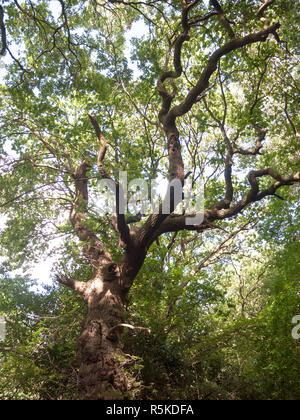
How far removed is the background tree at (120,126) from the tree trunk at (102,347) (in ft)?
0.06

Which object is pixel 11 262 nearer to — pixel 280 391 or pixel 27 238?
pixel 27 238

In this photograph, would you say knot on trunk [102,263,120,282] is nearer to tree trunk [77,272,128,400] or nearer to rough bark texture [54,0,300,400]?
rough bark texture [54,0,300,400]

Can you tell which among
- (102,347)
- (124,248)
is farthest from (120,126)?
(102,347)

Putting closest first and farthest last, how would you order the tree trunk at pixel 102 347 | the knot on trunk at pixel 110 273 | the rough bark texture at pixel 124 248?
the tree trunk at pixel 102 347 → the rough bark texture at pixel 124 248 → the knot on trunk at pixel 110 273

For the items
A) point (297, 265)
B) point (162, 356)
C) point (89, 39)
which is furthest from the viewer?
point (89, 39)

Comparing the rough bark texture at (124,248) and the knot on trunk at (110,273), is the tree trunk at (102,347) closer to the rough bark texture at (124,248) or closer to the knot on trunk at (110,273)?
the rough bark texture at (124,248)

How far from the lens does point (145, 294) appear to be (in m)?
7.20

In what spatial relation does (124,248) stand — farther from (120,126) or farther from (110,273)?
(120,126)

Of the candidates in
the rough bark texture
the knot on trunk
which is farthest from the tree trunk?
the knot on trunk

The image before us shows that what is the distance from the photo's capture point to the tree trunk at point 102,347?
4348mm

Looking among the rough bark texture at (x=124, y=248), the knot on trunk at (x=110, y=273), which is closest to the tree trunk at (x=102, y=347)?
the rough bark texture at (x=124, y=248)

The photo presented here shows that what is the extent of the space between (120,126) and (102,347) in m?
7.00

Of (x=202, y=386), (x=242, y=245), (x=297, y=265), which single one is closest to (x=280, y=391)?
(x=202, y=386)

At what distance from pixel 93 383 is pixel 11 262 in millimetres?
9257
